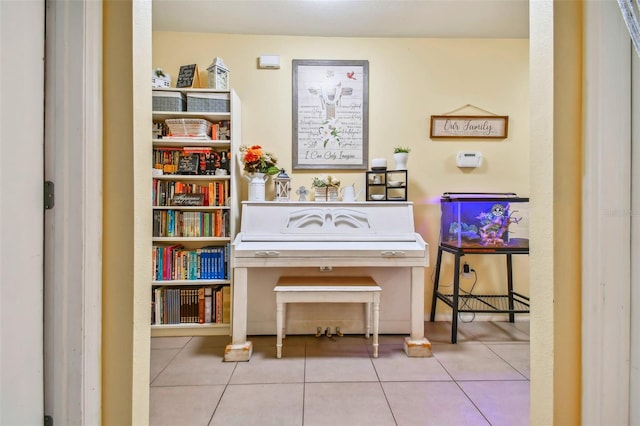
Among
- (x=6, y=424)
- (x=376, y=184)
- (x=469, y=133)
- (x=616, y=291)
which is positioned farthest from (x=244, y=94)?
(x=616, y=291)

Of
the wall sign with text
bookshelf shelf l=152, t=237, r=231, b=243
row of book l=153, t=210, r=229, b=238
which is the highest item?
the wall sign with text

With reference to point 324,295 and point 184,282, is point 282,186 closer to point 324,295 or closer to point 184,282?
point 324,295

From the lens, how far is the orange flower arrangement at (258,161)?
240 centimetres

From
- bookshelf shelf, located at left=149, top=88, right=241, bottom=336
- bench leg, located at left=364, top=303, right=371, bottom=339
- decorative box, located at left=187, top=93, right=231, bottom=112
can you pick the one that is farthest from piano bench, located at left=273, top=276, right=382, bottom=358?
decorative box, located at left=187, top=93, right=231, bottom=112

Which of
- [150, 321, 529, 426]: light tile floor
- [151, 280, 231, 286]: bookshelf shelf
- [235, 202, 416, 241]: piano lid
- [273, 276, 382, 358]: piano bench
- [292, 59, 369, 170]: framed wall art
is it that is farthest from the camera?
[292, 59, 369, 170]: framed wall art

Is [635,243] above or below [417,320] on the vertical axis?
above

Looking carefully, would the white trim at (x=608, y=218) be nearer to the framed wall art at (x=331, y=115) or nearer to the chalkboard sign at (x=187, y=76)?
the framed wall art at (x=331, y=115)

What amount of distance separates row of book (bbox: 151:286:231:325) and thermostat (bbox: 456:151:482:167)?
2.20m

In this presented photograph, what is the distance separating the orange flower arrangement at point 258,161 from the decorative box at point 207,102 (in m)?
0.36

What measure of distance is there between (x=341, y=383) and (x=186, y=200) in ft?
5.75

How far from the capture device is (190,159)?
248cm

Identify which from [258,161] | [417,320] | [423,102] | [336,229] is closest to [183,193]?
[258,161]

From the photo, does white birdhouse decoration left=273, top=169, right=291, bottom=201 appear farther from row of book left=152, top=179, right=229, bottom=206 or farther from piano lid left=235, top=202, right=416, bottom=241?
row of book left=152, top=179, right=229, bottom=206

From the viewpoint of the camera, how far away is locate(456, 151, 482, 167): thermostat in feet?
8.71
